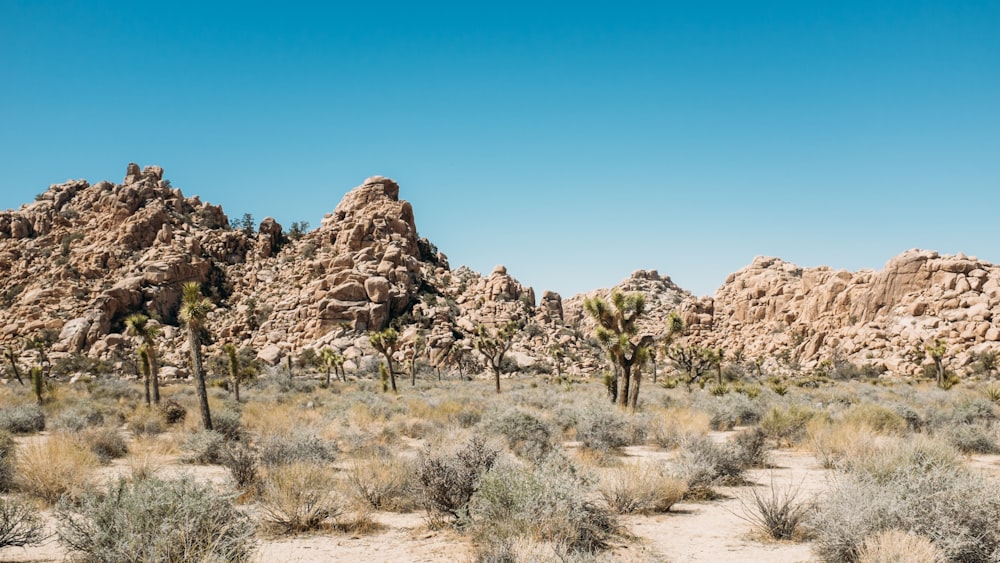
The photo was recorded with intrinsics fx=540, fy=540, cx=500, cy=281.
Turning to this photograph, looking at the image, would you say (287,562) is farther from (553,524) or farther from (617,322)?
(617,322)

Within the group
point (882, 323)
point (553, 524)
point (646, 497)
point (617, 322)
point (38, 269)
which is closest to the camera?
point (553, 524)

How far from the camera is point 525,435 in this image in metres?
13.6

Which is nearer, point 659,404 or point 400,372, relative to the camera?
point 659,404

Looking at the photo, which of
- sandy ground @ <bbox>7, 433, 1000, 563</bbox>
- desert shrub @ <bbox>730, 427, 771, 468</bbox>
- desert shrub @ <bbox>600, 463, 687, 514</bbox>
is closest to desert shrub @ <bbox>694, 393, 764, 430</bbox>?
desert shrub @ <bbox>730, 427, 771, 468</bbox>

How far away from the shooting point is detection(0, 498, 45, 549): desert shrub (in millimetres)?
6571

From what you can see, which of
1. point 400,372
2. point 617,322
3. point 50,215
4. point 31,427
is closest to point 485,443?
point 617,322

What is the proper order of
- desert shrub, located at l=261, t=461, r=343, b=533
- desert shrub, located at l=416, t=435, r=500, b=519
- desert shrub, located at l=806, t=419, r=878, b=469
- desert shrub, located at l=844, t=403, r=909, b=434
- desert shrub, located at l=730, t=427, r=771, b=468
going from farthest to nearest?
desert shrub, located at l=844, t=403, r=909, b=434 → desert shrub, located at l=730, t=427, r=771, b=468 → desert shrub, located at l=806, t=419, r=878, b=469 → desert shrub, located at l=416, t=435, r=500, b=519 → desert shrub, located at l=261, t=461, r=343, b=533

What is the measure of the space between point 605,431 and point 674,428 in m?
2.67

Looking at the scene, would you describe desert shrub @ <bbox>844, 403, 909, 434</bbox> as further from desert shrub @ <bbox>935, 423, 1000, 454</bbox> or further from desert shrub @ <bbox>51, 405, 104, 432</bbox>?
desert shrub @ <bbox>51, 405, 104, 432</bbox>

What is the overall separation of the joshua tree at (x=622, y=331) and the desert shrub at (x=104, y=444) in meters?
16.4

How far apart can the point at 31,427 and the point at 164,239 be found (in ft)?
231

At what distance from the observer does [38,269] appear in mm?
76062

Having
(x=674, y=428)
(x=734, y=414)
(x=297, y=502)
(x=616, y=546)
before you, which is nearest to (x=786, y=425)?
(x=674, y=428)

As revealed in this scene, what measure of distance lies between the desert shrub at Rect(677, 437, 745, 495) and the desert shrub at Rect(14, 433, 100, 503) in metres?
10.3
